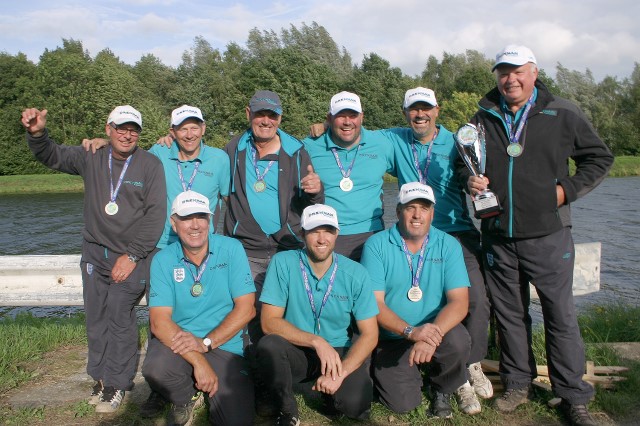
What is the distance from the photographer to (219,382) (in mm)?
4242

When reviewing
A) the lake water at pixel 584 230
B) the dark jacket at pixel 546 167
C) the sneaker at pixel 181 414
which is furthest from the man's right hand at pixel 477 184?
the lake water at pixel 584 230

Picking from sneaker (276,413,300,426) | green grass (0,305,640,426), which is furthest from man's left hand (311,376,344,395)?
green grass (0,305,640,426)

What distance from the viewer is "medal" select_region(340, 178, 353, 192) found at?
511 centimetres

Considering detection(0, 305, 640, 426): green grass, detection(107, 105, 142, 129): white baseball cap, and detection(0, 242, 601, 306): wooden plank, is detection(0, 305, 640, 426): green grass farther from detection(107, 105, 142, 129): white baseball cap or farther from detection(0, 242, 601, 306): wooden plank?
detection(107, 105, 142, 129): white baseball cap

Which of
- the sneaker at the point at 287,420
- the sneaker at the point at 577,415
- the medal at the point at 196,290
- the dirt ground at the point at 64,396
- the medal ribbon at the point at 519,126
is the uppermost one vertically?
the medal ribbon at the point at 519,126

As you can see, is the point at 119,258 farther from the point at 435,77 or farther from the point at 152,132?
the point at 435,77

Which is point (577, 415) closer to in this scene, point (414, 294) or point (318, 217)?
point (414, 294)

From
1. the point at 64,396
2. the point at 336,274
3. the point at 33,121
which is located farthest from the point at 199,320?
the point at 33,121

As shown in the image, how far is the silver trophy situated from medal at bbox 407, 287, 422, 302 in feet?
2.36

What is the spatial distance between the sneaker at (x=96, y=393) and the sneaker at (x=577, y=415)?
3.54 meters

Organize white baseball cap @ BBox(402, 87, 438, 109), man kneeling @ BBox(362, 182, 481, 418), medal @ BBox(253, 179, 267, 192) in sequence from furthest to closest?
medal @ BBox(253, 179, 267, 192), white baseball cap @ BBox(402, 87, 438, 109), man kneeling @ BBox(362, 182, 481, 418)

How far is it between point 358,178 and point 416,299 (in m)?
1.23

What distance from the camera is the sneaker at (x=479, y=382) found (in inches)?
181

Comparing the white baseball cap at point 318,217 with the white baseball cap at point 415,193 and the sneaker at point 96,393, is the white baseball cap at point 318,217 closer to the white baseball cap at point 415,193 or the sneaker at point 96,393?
the white baseball cap at point 415,193
